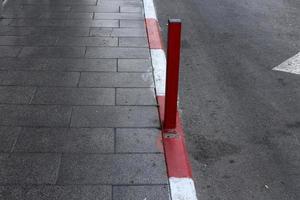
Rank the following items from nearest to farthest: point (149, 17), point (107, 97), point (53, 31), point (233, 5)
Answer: point (107, 97) → point (53, 31) → point (149, 17) → point (233, 5)

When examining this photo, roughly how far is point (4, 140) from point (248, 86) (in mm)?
3215

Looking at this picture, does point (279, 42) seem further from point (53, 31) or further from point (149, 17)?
point (53, 31)

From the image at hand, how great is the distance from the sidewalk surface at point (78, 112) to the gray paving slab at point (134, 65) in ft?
0.05

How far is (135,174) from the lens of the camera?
4.48m

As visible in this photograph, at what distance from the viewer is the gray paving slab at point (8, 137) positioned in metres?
4.83

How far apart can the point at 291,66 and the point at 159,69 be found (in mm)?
1991

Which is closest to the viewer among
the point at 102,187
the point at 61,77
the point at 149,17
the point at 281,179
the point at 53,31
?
the point at 102,187

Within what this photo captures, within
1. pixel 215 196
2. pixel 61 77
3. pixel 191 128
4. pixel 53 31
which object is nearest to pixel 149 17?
pixel 53 31

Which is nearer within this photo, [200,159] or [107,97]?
[200,159]

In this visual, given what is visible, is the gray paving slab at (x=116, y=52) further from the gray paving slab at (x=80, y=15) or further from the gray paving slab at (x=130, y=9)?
the gray paving slab at (x=130, y=9)

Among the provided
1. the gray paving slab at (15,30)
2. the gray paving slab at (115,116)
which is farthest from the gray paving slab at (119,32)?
the gray paving slab at (115,116)

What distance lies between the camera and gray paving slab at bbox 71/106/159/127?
5293 millimetres

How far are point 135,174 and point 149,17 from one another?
4973 mm

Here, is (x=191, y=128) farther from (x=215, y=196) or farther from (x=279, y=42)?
(x=279, y=42)
